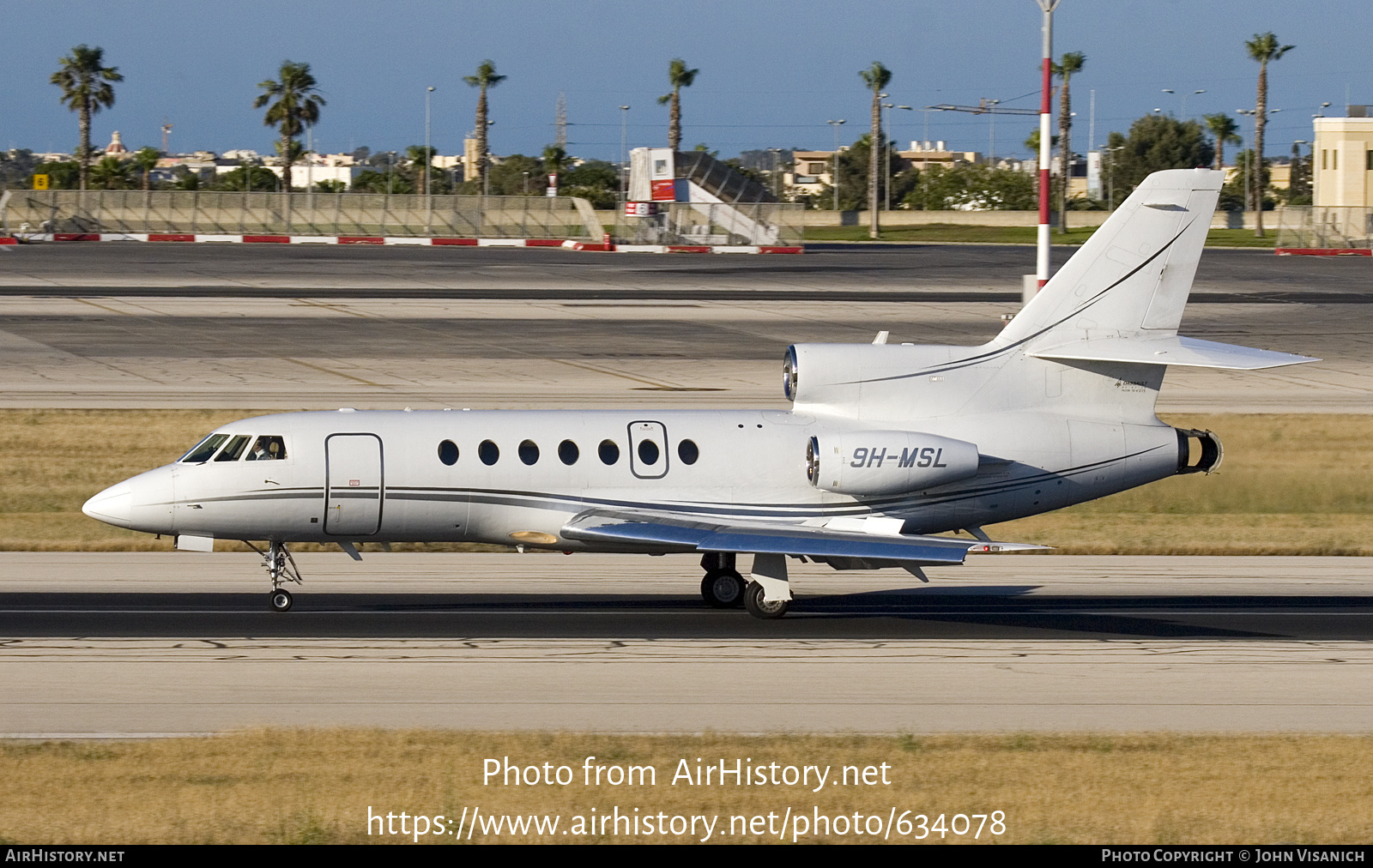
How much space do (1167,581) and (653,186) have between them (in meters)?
78.2

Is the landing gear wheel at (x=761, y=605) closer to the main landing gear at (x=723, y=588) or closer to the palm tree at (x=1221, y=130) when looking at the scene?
the main landing gear at (x=723, y=588)

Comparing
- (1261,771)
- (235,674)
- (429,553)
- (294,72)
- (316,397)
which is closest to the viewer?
(1261,771)

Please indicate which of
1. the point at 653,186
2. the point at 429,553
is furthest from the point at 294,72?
the point at 429,553

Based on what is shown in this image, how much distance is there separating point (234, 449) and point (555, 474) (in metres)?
4.27

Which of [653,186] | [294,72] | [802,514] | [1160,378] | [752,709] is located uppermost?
[294,72]

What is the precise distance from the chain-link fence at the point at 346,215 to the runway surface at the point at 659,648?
83.5 metres

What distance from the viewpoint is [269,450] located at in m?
21.6

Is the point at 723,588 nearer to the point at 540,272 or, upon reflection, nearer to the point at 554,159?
the point at 540,272

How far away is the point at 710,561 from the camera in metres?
23.6

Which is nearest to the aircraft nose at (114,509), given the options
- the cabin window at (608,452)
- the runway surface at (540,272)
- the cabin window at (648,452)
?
the cabin window at (608,452)

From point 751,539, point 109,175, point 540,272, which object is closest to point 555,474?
point 751,539

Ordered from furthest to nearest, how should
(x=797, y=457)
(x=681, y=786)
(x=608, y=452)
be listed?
(x=797, y=457)
(x=608, y=452)
(x=681, y=786)

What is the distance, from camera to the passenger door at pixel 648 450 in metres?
22.2
